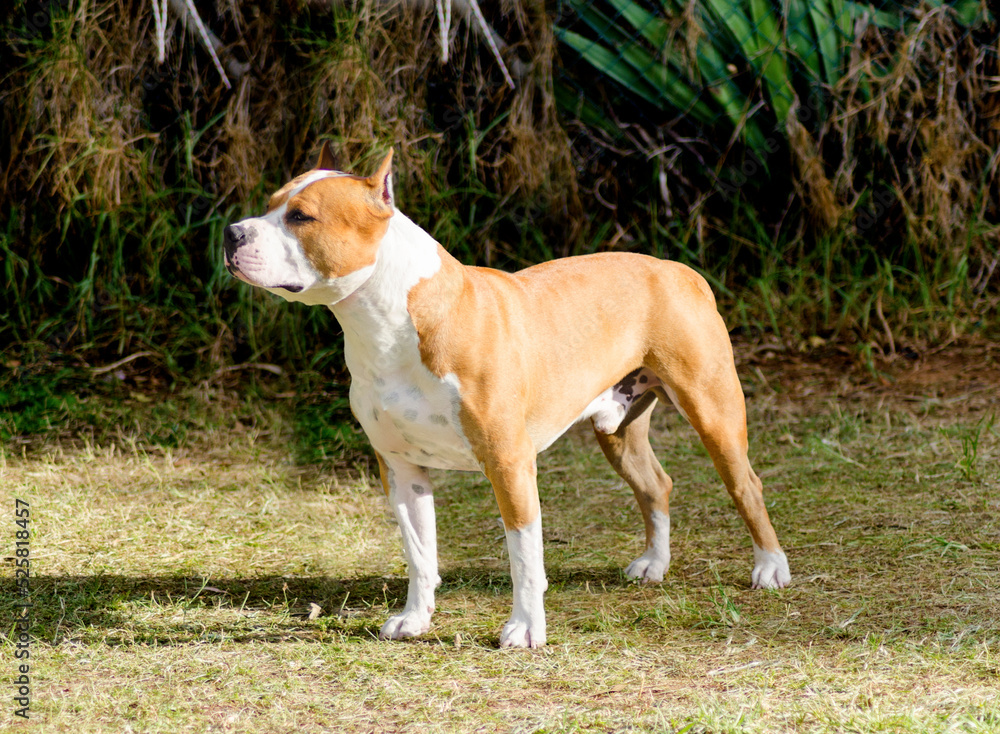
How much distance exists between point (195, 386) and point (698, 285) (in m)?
2.90

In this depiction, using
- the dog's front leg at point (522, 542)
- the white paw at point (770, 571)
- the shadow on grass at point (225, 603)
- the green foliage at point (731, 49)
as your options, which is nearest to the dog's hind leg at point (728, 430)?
the white paw at point (770, 571)

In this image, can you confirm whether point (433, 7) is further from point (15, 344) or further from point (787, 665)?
point (787, 665)

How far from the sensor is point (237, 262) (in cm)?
245

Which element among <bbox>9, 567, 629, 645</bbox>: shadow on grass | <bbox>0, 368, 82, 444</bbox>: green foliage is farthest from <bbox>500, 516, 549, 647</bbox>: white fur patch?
<bbox>0, 368, 82, 444</bbox>: green foliage

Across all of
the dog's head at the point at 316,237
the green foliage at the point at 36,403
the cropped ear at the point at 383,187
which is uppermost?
the cropped ear at the point at 383,187

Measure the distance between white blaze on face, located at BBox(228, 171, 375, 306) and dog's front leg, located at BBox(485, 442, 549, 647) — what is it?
22.2 inches

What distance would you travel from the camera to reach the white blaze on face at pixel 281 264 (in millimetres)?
2467

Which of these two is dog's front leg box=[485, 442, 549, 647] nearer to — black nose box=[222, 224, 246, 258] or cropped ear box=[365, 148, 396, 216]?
cropped ear box=[365, 148, 396, 216]

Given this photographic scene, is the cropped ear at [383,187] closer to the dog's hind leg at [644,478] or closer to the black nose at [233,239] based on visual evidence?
the black nose at [233,239]

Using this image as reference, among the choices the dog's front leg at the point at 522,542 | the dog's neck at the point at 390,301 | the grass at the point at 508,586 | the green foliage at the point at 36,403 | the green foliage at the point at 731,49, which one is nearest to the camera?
the grass at the point at 508,586

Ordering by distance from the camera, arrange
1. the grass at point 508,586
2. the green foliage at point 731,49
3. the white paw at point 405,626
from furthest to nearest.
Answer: the green foliage at point 731,49 → the white paw at point 405,626 → the grass at point 508,586

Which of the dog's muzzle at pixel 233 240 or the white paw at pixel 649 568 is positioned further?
the white paw at pixel 649 568

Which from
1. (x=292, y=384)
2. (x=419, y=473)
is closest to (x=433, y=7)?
(x=292, y=384)

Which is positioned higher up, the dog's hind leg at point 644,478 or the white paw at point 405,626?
the dog's hind leg at point 644,478
